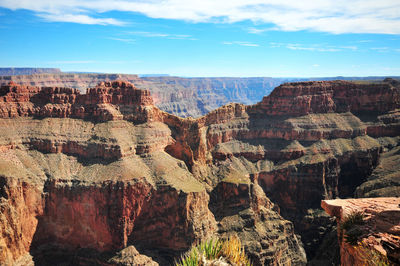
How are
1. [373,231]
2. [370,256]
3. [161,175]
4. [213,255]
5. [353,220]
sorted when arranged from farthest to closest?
[161,175] < [353,220] < [373,231] < [213,255] < [370,256]

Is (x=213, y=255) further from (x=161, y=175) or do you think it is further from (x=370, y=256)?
(x=161, y=175)

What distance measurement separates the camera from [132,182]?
6069 cm

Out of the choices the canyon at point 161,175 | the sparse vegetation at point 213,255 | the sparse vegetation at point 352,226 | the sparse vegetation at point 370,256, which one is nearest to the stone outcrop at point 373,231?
the sparse vegetation at point 370,256

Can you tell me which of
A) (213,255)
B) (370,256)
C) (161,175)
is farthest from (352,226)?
(161,175)

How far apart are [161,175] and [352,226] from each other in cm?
4494

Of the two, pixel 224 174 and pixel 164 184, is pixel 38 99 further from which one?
pixel 224 174

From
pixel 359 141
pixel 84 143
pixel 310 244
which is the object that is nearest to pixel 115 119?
pixel 84 143

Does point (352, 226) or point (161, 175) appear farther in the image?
point (161, 175)

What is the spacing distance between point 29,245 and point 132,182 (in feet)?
63.8

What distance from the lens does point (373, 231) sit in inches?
863

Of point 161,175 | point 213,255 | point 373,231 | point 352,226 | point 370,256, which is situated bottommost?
point 161,175

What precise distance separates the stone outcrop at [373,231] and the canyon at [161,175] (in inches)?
1493

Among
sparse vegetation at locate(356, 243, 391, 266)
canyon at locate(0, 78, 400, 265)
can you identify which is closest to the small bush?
sparse vegetation at locate(356, 243, 391, 266)

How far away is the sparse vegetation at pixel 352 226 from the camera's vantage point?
22297 mm
